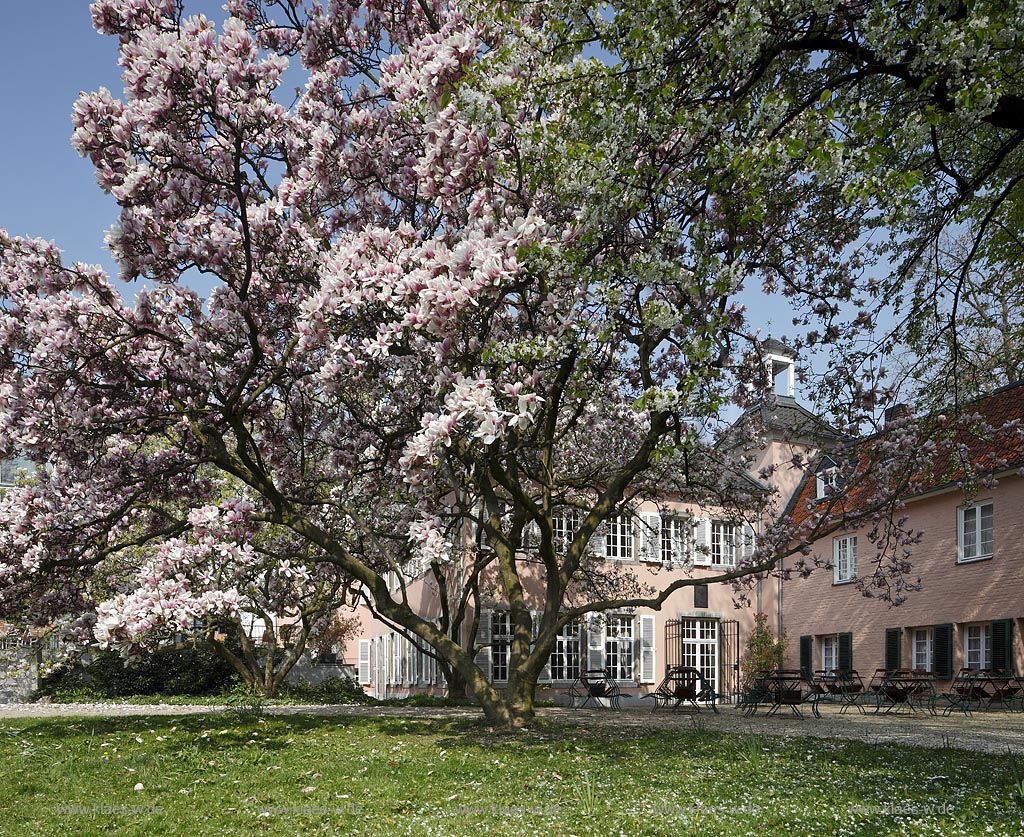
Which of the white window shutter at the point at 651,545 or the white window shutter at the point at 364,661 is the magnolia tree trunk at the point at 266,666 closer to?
the white window shutter at the point at 651,545

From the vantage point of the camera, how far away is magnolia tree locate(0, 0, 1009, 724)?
8.11m

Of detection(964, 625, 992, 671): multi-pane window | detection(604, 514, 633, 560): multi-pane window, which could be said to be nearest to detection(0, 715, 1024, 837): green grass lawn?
detection(964, 625, 992, 671): multi-pane window

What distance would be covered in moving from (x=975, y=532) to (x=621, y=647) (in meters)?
10.3

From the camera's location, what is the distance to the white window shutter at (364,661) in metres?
39.3

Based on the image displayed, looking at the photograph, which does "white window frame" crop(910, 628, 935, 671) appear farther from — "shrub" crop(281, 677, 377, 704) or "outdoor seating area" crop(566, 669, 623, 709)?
"shrub" crop(281, 677, 377, 704)

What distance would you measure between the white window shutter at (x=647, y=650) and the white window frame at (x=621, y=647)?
0.23 metres

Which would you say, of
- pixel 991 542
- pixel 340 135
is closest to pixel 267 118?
pixel 340 135

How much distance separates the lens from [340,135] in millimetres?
11102

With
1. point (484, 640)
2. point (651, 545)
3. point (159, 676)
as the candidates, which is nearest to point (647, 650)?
point (651, 545)

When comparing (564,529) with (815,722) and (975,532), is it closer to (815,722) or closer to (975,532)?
(975,532)

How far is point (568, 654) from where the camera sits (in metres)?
27.0

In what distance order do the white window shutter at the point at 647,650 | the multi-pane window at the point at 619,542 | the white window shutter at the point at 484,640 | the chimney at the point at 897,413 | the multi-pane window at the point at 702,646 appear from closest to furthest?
1. the chimney at the point at 897,413
2. the white window shutter at the point at 484,640
3. the white window shutter at the point at 647,650
4. the multi-pane window at the point at 619,542
5. the multi-pane window at the point at 702,646

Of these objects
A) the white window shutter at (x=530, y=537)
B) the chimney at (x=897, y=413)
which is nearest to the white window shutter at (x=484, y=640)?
the white window shutter at (x=530, y=537)

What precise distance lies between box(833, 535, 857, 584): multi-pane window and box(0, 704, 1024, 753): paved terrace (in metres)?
8.03
